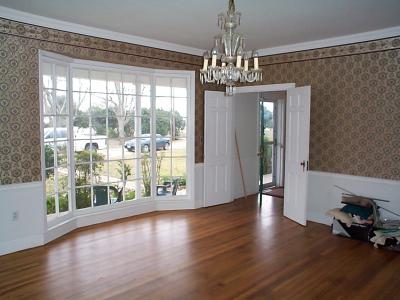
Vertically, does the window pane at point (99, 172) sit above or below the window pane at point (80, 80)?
below

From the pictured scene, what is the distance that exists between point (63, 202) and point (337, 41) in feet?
15.4

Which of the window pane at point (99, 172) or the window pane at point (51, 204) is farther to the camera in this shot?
the window pane at point (99, 172)

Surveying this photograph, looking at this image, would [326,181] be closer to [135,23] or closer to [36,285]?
[135,23]

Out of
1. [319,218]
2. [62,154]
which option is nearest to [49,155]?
[62,154]

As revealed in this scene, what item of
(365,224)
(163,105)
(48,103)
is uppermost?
(163,105)

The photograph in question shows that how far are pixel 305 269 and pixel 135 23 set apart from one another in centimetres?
365

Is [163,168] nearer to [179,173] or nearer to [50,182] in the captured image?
[179,173]

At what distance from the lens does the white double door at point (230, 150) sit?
5.15 metres

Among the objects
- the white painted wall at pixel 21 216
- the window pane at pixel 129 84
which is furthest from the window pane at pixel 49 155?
the window pane at pixel 129 84

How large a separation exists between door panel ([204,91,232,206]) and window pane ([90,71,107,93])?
1833 mm

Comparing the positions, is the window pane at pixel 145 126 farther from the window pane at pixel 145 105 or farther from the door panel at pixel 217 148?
the door panel at pixel 217 148

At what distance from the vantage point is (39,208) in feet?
14.1

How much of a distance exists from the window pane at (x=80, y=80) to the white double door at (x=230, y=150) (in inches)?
83.1

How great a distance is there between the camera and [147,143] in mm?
5840
